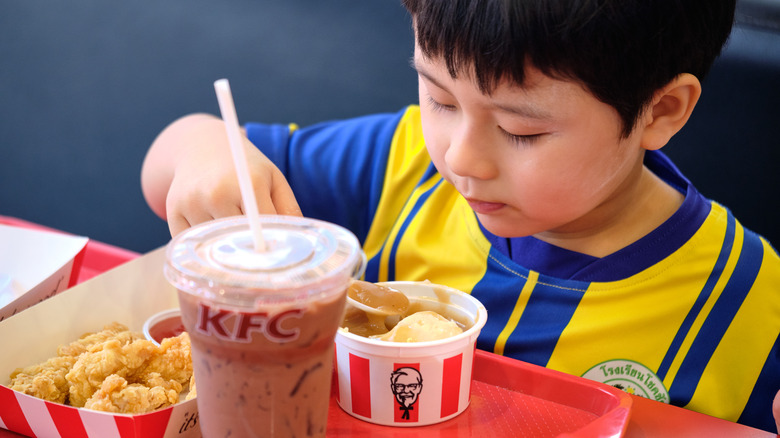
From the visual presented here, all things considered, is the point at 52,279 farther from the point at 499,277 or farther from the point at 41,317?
the point at 499,277

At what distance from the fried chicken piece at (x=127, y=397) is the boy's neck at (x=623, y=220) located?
0.71 m

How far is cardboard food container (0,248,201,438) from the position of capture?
792 mm

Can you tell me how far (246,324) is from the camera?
63 cm

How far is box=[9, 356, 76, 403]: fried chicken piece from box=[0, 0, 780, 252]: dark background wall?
1.26 metres

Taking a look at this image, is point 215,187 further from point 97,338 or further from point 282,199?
point 97,338

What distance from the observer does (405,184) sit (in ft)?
4.92

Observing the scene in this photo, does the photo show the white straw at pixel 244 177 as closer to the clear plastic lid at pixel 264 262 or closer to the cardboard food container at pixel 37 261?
the clear plastic lid at pixel 264 262

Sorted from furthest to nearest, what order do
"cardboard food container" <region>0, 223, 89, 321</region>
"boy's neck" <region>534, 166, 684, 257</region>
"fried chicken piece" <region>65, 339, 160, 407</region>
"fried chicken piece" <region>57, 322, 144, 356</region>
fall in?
"boy's neck" <region>534, 166, 684, 257</region> < "cardboard food container" <region>0, 223, 89, 321</region> < "fried chicken piece" <region>57, 322, 144, 356</region> < "fried chicken piece" <region>65, 339, 160, 407</region>

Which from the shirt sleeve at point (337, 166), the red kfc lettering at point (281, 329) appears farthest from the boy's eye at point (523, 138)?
the shirt sleeve at point (337, 166)

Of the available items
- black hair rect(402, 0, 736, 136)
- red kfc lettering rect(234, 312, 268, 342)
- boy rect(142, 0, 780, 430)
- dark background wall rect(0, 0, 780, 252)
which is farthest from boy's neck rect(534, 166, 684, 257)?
red kfc lettering rect(234, 312, 268, 342)

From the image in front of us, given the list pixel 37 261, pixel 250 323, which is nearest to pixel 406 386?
pixel 250 323

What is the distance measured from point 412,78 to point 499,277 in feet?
2.82

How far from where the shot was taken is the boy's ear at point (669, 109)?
103cm

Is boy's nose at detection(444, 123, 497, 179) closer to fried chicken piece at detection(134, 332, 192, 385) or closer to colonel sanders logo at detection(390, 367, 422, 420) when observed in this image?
colonel sanders logo at detection(390, 367, 422, 420)
